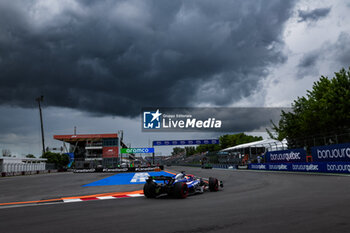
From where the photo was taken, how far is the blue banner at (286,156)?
2742 centimetres

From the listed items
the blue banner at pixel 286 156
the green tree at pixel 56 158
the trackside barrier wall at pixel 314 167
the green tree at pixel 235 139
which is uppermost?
the green tree at pixel 235 139

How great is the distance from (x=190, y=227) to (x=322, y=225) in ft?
7.30

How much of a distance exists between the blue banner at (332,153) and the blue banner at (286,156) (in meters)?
2.27

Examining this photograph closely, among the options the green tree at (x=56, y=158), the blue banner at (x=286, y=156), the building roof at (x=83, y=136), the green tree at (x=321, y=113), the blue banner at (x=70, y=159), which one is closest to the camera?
the blue banner at (x=286, y=156)

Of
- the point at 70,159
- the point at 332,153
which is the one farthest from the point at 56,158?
the point at 332,153

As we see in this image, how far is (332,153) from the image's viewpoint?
2239 centimetres

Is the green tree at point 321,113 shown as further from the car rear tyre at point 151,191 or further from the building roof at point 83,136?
the building roof at point 83,136

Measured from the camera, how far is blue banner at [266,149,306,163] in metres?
27.4

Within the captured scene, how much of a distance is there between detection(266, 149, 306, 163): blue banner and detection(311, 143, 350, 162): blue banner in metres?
2.27

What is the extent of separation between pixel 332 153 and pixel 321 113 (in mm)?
14963

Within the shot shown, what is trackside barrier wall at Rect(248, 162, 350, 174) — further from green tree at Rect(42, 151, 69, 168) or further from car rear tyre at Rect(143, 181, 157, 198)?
green tree at Rect(42, 151, 69, 168)

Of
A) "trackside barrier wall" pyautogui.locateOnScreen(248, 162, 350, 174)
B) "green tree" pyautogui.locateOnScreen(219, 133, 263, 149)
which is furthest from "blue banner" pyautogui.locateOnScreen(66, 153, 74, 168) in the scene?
"trackside barrier wall" pyautogui.locateOnScreen(248, 162, 350, 174)

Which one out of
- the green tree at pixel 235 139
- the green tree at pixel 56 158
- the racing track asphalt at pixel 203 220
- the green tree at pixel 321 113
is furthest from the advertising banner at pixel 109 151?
the racing track asphalt at pixel 203 220

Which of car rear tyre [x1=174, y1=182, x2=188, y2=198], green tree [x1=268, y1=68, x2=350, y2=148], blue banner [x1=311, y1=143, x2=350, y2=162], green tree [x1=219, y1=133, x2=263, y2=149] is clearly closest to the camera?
car rear tyre [x1=174, y1=182, x2=188, y2=198]
